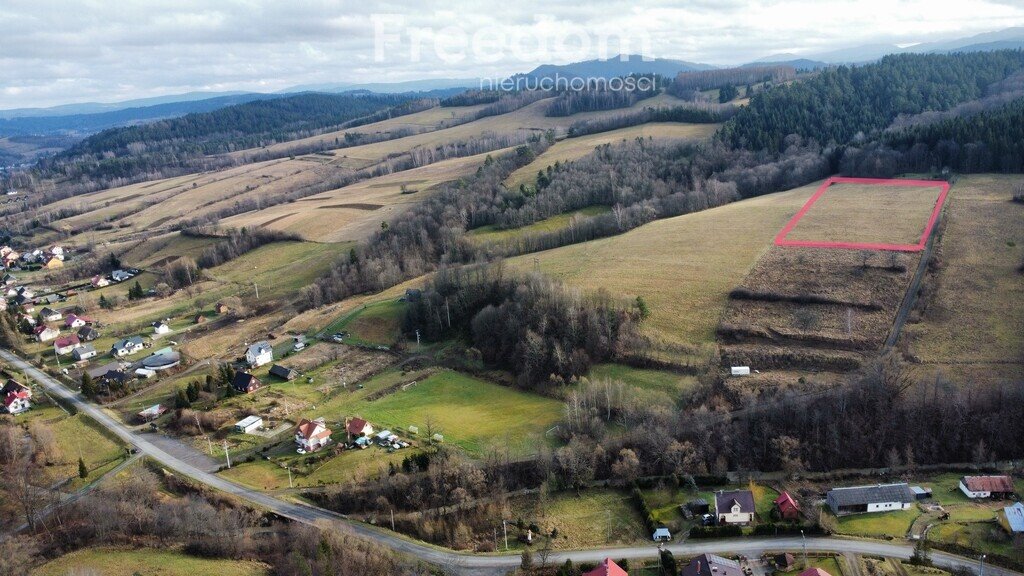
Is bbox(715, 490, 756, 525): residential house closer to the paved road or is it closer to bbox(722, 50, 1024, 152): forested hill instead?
the paved road

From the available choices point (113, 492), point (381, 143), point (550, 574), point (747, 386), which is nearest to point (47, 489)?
point (113, 492)

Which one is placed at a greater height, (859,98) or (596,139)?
(859,98)

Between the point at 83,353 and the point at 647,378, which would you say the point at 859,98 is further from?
the point at 83,353

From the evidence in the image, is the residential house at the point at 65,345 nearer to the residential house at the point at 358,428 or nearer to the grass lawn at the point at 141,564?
the residential house at the point at 358,428

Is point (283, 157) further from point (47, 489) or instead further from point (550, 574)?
point (550, 574)

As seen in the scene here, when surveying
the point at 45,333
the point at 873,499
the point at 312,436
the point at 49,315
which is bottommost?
the point at 873,499

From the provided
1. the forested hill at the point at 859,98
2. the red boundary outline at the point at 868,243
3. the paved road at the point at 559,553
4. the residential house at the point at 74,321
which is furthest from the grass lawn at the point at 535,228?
the residential house at the point at 74,321

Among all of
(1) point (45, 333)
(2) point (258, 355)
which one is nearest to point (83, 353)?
(1) point (45, 333)
